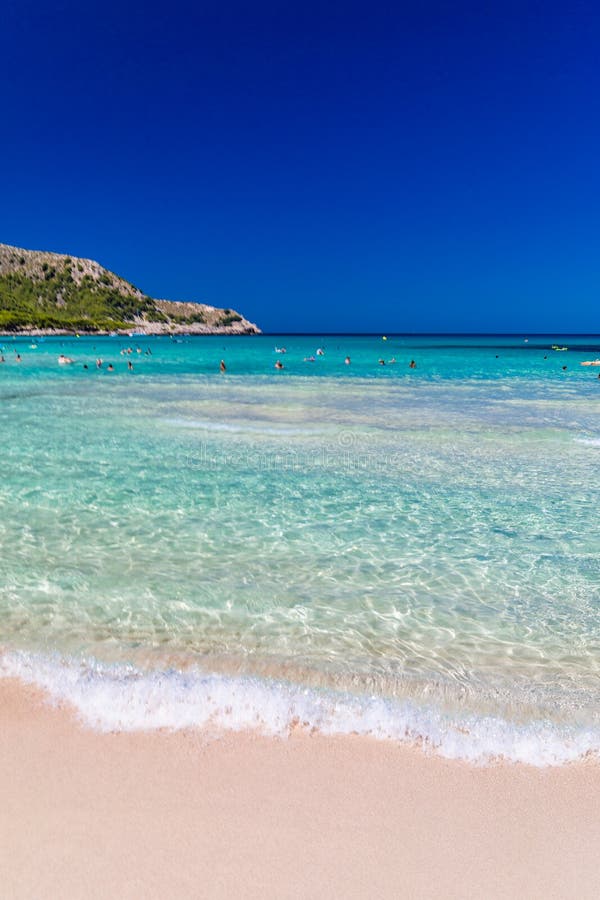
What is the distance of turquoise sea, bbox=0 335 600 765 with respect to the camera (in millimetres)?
4770

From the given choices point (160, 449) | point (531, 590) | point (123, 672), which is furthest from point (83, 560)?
point (160, 449)

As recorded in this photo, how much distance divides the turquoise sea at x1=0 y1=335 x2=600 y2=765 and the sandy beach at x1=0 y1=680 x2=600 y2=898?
300 millimetres

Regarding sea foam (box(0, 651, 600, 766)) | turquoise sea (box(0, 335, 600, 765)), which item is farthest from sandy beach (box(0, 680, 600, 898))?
turquoise sea (box(0, 335, 600, 765))

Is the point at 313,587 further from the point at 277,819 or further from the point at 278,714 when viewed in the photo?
the point at 277,819

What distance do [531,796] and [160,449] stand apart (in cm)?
1315

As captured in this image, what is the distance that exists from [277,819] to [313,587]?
11.9 ft

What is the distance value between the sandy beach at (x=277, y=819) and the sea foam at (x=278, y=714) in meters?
0.13

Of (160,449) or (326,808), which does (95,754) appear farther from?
(160,449)

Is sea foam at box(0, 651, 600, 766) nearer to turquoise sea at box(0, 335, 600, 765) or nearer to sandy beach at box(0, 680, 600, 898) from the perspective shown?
turquoise sea at box(0, 335, 600, 765)

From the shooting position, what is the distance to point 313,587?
23.6ft

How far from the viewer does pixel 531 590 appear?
7.21 metres

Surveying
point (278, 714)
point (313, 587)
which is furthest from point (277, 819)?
point (313, 587)

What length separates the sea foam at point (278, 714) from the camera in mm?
4359


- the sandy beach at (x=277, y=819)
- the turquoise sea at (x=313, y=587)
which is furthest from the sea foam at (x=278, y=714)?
the sandy beach at (x=277, y=819)
